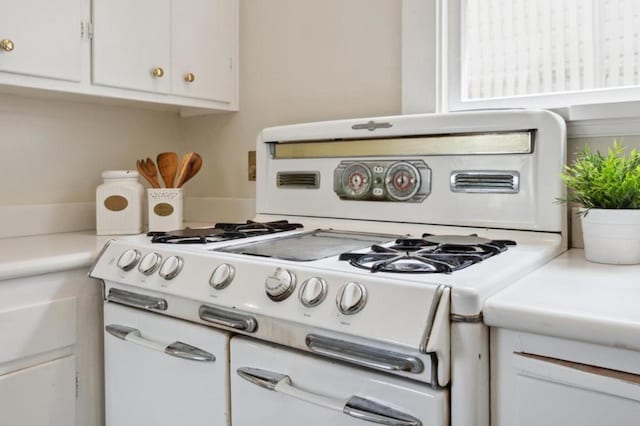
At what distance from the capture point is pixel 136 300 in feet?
3.89

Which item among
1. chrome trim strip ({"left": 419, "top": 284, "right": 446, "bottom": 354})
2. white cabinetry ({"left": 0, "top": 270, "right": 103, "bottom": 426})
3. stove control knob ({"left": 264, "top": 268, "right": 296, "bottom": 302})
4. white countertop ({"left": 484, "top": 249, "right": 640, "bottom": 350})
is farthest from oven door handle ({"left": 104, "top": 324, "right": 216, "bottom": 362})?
white countertop ({"left": 484, "top": 249, "right": 640, "bottom": 350})

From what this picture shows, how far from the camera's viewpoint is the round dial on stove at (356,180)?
149 centimetres

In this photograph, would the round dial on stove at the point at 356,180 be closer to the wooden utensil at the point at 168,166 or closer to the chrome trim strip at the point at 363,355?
the wooden utensil at the point at 168,166

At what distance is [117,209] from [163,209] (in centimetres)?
15

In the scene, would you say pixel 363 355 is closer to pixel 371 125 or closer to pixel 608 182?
pixel 608 182

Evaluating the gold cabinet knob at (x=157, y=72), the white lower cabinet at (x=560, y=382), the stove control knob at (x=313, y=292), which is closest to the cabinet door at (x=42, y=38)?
the gold cabinet knob at (x=157, y=72)

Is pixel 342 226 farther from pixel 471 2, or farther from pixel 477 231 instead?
pixel 471 2

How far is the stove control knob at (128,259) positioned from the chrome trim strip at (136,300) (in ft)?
0.20

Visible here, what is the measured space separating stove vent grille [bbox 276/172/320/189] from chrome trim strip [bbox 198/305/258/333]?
2.17 ft

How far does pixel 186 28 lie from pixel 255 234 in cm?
87

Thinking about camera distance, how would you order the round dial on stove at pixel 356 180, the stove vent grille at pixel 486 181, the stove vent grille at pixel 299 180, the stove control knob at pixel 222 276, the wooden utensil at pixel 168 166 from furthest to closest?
1. the wooden utensil at pixel 168 166
2. the stove vent grille at pixel 299 180
3. the round dial on stove at pixel 356 180
4. the stove vent grille at pixel 486 181
5. the stove control knob at pixel 222 276

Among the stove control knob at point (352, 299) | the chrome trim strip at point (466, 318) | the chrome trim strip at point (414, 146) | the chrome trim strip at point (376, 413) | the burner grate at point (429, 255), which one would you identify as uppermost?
the chrome trim strip at point (414, 146)

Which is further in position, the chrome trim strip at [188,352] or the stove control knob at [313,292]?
the chrome trim strip at [188,352]

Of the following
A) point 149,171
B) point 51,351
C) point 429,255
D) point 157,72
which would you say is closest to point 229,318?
point 429,255
